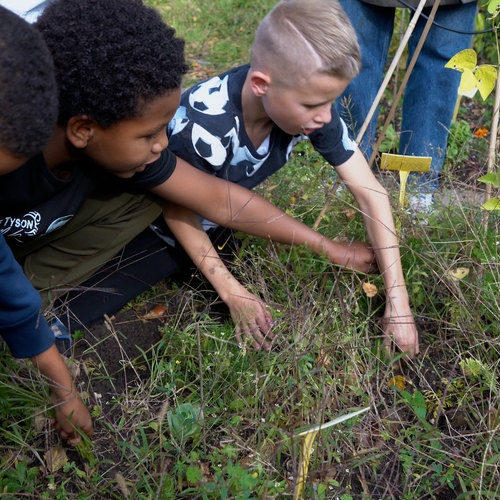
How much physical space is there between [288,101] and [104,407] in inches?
40.3

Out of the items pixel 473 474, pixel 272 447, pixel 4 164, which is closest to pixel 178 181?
pixel 4 164

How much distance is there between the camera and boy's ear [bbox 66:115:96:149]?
5.27 ft

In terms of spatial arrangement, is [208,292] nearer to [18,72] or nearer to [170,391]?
[170,391]

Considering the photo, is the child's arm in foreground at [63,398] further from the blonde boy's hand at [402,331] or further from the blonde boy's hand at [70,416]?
the blonde boy's hand at [402,331]

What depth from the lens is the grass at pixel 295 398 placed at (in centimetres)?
150

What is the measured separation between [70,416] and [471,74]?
1.36 metres

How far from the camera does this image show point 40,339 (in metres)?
1.47

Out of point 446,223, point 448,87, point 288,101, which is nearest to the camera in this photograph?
point 288,101

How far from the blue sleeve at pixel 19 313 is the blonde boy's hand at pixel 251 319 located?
572mm

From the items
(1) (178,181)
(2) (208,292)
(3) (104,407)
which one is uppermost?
(1) (178,181)

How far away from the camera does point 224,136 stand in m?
2.00

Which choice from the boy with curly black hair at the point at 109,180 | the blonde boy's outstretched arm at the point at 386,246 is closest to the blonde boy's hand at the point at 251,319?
the boy with curly black hair at the point at 109,180

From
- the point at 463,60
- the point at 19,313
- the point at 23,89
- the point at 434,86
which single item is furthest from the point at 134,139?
the point at 434,86

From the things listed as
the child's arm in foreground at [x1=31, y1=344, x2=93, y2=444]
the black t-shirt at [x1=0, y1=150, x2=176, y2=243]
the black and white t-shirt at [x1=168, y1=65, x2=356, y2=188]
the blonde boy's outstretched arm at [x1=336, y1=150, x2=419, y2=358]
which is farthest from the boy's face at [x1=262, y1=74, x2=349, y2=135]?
the child's arm in foreground at [x1=31, y1=344, x2=93, y2=444]
